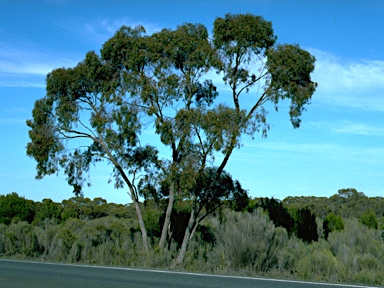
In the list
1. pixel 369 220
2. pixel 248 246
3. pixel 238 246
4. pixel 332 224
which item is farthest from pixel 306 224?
pixel 248 246

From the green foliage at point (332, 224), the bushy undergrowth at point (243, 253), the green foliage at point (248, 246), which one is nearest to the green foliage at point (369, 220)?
the green foliage at point (332, 224)

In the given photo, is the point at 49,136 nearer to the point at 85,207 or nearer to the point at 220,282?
the point at 220,282

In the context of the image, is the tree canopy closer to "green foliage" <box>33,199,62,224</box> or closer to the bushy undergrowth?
the bushy undergrowth

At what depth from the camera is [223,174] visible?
25.2 metres

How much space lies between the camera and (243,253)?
1686cm

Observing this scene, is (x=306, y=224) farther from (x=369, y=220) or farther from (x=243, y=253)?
(x=243, y=253)

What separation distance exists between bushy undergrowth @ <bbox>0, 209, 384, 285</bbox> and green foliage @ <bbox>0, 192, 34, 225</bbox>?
18.1 metres

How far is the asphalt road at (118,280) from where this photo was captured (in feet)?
39.5

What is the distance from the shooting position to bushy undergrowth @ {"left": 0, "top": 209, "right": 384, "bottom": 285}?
1591cm

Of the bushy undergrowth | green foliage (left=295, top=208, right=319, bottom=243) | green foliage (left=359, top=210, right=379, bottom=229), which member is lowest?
the bushy undergrowth

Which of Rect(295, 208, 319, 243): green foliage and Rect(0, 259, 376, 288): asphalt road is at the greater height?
Rect(295, 208, 319, 243): green foliage

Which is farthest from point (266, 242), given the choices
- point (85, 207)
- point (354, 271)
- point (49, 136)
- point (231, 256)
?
point (85, 207)

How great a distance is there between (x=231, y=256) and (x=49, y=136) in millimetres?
11759

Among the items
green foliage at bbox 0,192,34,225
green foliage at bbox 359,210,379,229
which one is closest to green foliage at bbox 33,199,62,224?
green foliage at bbox 0,192,34,225
